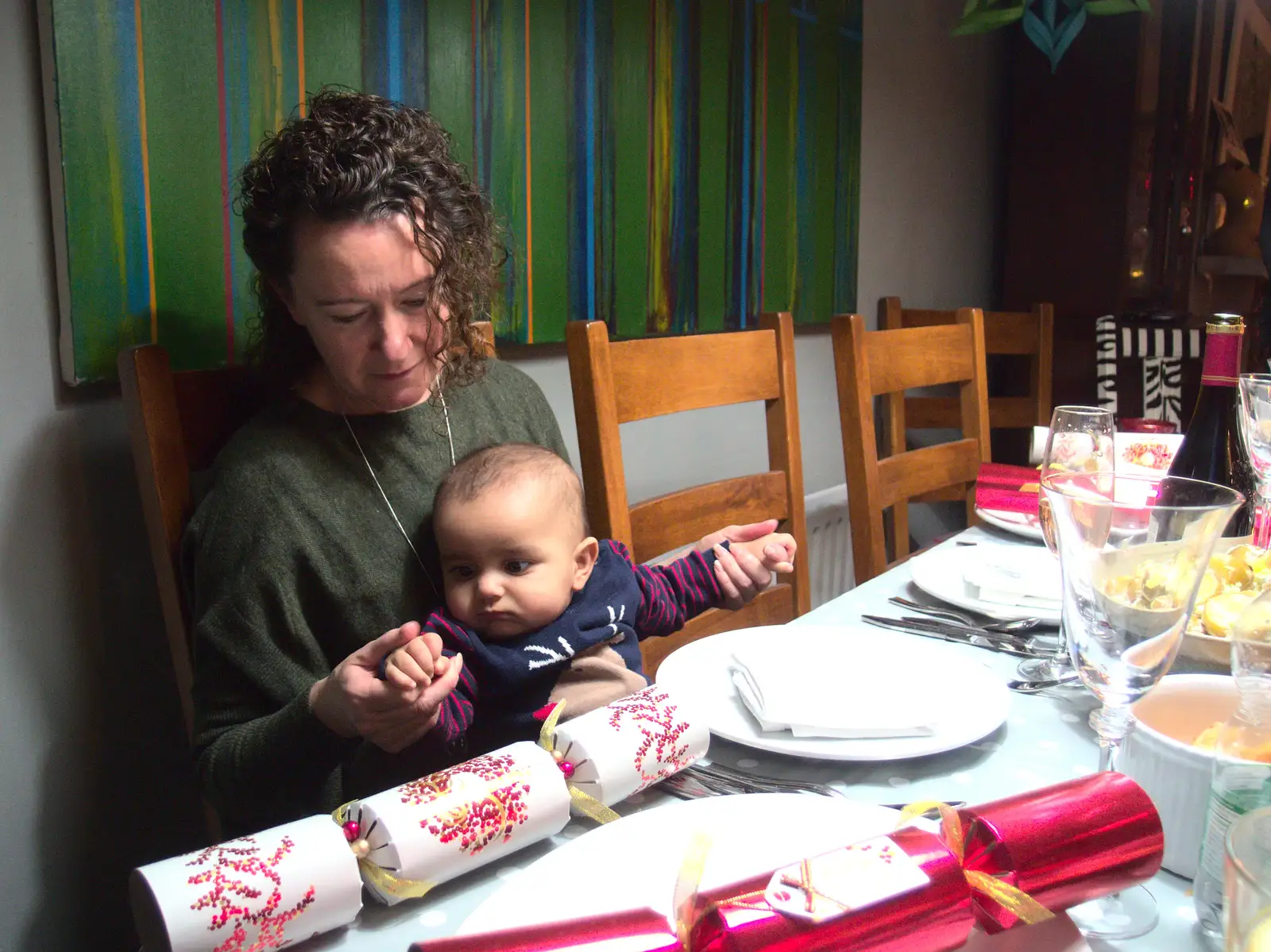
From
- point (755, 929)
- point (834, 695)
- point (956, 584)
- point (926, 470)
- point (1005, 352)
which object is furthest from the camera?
point (1005, 352)

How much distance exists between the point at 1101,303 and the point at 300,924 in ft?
10.7

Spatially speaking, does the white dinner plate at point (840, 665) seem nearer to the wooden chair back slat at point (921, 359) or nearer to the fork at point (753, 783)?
the fork at point (753, 783)

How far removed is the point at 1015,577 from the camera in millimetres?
1068

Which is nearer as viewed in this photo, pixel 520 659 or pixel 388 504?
pixel 520 659

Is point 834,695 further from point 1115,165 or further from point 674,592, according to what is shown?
point 1115,165

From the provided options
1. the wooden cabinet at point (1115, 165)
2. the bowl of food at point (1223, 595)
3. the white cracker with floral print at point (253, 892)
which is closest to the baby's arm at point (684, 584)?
the bowl of food at point (1223, 595)

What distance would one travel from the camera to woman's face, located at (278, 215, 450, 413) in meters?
0.95

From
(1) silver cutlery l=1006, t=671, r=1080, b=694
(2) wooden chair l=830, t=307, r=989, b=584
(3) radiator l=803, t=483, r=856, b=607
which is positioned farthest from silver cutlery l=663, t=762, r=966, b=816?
(3) radiator l=803, t=483, r=856, b=607

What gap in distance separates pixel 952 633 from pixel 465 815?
598 mm

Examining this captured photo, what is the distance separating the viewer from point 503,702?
0.93 metres

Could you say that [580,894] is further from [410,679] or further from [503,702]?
[503,702]

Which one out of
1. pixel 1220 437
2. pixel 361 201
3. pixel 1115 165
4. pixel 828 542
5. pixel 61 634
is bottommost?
pixel 828 542

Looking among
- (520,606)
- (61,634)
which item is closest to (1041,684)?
(520,606)

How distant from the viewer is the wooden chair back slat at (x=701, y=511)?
1312 millimetres
